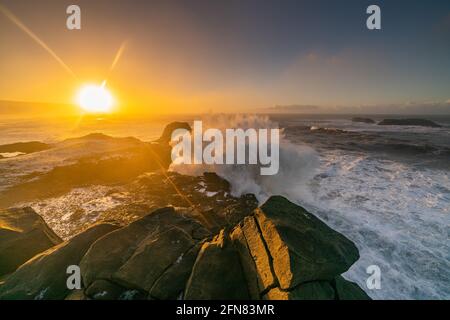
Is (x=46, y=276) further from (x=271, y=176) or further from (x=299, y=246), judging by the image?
(x=271, y=176)

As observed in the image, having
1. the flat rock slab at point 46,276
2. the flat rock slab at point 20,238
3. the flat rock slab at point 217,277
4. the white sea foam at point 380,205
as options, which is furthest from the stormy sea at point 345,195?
the flat rock slab at point 46,276

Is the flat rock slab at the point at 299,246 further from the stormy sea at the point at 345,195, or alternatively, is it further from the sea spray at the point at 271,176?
the sea spray at the point at 271,176

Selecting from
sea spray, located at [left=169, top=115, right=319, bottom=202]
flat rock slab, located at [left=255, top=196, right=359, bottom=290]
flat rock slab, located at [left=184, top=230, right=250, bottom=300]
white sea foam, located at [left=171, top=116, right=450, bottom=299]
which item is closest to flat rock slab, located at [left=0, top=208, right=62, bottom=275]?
flat rock slab, located at [left=184, top=230, right=250, bottom=300]

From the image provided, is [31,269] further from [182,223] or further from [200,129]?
[200,129]

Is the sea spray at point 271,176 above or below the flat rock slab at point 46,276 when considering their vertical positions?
above

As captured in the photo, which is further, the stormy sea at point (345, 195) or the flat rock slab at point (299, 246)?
the stormy sea at point (345, 195)

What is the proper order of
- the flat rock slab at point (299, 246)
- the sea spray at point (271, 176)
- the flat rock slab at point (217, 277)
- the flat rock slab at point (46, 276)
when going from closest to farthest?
the flat rock slab at point (217, 277)
the flat rock slab at point (299, 246)
the flat rock slab at point (46, 276)
the sea spray at point (271, 176)

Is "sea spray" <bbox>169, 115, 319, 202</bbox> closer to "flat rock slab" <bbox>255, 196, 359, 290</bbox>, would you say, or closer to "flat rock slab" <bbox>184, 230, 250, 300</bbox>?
"flat rock slab" <bbox>255, 196, 359, 290</bbox>

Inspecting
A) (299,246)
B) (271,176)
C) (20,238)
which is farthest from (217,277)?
(271,176)

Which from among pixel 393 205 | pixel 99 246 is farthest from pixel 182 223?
pixel 393 205

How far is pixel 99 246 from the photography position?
5.62 meters

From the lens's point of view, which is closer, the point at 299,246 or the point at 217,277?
the point at 217,277
